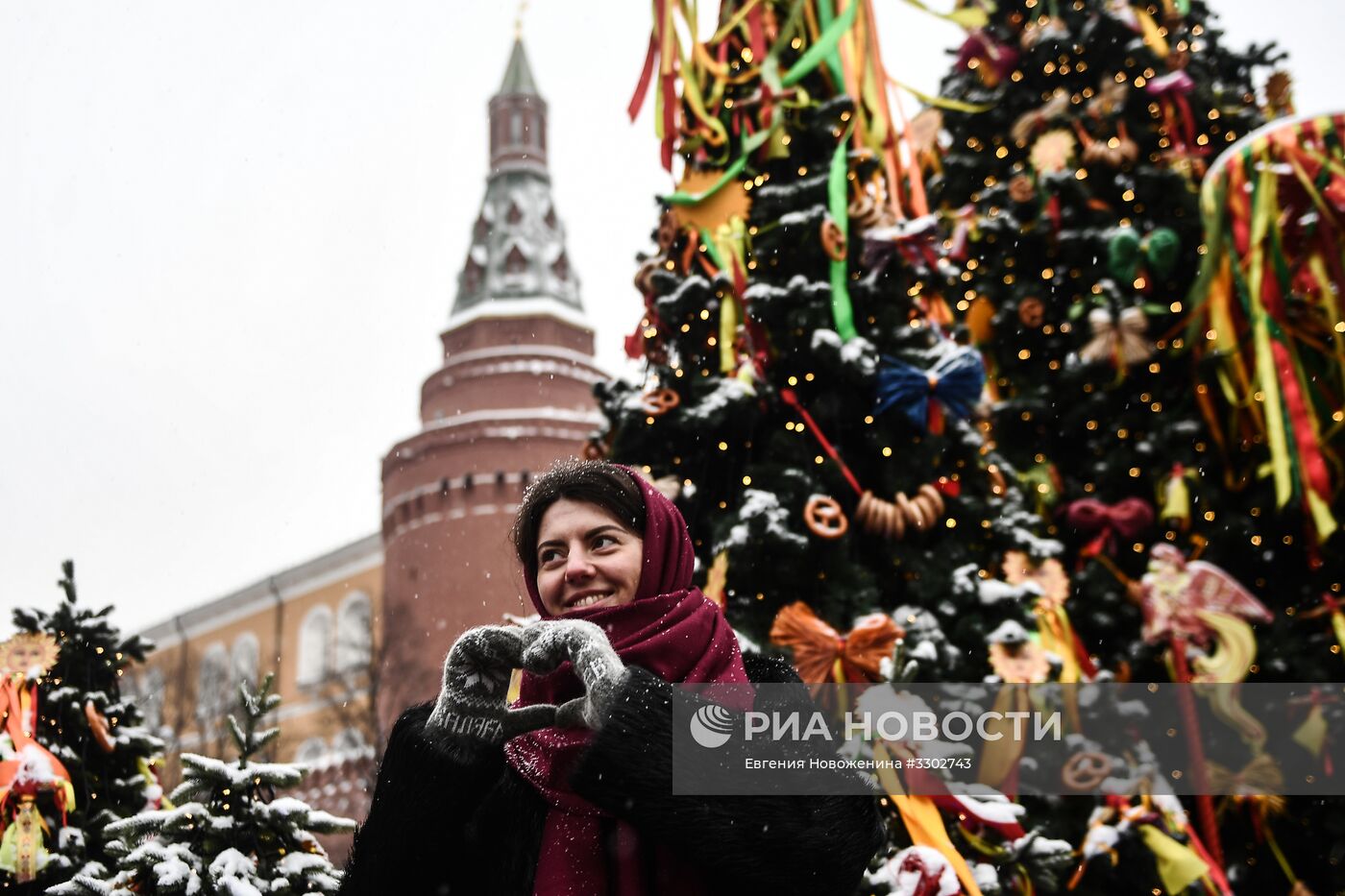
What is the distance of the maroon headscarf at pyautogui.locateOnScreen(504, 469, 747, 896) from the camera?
1.88 metres

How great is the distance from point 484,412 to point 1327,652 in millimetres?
25793

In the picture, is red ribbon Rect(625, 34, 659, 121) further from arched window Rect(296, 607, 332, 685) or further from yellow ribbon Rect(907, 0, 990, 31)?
arched window Rect(296, 607, 332, 685)

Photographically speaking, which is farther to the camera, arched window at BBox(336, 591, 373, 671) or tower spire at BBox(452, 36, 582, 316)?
arched window at BBox(336, 591, 373, 671)

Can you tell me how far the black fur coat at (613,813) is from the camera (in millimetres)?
1835

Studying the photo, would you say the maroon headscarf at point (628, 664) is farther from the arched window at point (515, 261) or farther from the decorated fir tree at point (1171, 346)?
the arched window at point (515, 261)

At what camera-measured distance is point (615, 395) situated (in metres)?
6.07

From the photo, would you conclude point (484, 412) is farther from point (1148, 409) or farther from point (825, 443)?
point (825, 443)

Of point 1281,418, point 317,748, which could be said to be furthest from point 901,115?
point 317,748

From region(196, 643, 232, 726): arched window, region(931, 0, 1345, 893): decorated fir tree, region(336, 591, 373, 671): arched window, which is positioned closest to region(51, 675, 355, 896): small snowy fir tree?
region(931, 0, 1345, 893): decorated fir tree

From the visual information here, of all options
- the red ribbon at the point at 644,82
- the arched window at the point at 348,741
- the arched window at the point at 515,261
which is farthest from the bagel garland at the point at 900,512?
the arched window at the point at 515,261

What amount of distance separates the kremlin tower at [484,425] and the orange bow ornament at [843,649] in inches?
869

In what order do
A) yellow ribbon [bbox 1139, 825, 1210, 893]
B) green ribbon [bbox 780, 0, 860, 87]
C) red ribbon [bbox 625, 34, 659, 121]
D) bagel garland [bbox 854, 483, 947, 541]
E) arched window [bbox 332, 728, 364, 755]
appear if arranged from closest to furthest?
bagel garland [bbox 854, 483, 947, 541]
yellow ribbon [bbox 1139, 825, 1210, 893]
green ribbon [bbox 780, 0, 860, 87]
red ribbon [bbox 625, 34, 659, 121]
arched window [bbox 332, 728, 364, 755]
